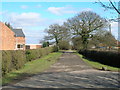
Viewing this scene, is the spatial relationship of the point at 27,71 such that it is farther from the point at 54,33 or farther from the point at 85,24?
the point at 54,33

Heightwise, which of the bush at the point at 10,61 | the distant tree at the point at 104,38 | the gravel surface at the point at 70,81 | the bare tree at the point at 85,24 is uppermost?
the bare tree at the point at 85,24

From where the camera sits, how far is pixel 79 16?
174ft

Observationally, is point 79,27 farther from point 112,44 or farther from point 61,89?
point 61,89

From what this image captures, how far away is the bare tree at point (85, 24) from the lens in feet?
170

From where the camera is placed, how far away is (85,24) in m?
53.2

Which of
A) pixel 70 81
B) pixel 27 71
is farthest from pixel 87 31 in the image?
pixel 70 81

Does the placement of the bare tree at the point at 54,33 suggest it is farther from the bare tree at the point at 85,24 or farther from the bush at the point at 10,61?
the bush at the point at 10,61

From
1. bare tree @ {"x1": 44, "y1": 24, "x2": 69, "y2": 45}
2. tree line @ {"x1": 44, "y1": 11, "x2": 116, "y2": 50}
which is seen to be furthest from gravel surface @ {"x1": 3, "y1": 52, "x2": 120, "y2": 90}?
bare tree @ {"x1": 44, "y1": 24, "x2": 69, "y2": 45}

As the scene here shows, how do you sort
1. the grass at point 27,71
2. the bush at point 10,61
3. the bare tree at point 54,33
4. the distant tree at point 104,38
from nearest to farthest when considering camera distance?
the grass at point 27,71 → the bush at point 10,61 → the distant tree at point 104,38 → the bare tree at point 54,33

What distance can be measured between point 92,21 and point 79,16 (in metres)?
3.55

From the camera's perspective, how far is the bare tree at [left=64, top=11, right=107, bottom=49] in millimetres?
51844

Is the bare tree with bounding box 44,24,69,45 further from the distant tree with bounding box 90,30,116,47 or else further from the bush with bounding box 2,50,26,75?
the bush with bounding box 2,50,26,75

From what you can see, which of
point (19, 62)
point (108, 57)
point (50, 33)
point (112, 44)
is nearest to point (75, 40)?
point (112, 44)

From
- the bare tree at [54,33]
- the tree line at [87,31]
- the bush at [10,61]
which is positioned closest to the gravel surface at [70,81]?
the bush at [10,61]
